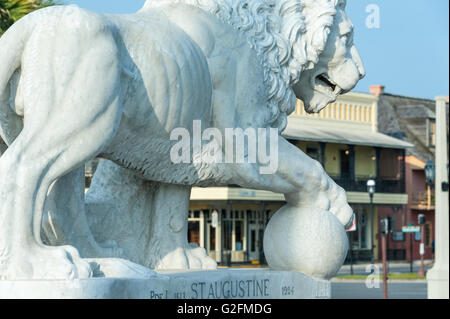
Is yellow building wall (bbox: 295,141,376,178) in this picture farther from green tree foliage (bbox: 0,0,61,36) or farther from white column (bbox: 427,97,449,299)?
green tree foliage (bbox: 0,0,61,36)

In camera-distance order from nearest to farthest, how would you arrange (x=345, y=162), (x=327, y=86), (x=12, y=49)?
(x=12, y=49)
(x=327, y=86)
(x=345, y=162)

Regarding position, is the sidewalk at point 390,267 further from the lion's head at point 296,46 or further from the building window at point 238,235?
the lion's head at point 296,46

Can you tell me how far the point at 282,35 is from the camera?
625 cm

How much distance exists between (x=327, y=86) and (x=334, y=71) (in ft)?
0.53

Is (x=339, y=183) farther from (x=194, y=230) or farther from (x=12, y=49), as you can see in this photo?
(x=12, y=49)

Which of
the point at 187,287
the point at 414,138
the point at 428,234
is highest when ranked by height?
the point at 414,138

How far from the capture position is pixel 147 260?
6414 mm

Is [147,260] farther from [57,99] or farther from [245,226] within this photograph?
[245,226]

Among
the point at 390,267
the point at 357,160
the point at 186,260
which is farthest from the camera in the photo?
the point at 357,160

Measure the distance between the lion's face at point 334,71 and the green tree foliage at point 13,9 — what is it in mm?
5944

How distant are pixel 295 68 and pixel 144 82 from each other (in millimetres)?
1278

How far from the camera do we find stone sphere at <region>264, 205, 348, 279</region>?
6168mm

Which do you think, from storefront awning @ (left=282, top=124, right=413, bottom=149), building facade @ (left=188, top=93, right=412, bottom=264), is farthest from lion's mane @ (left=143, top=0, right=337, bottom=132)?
storefront awning @ (left=282, top=124, right=413, bottom=149)

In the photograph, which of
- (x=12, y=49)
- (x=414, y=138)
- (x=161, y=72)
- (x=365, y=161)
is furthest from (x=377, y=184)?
(x=12, y=49)
